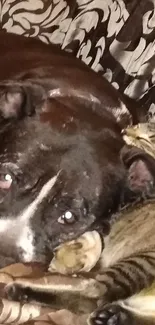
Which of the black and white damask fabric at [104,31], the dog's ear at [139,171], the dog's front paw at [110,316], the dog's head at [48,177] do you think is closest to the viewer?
the dog's front paw at [110,316]

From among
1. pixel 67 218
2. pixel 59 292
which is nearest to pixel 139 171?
pixel 67 218

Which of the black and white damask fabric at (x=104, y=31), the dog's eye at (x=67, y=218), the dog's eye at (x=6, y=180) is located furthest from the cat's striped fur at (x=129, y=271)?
the black and white damask fabric at (x=104, y=31)

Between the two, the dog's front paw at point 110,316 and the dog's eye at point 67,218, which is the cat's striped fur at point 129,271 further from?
the dog's eye at point 67,218

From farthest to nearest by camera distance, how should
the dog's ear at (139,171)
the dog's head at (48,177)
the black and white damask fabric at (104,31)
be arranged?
the black and white damask fabric at (104,31), the dog's ear at (139,171), the dog's head at (48,177)

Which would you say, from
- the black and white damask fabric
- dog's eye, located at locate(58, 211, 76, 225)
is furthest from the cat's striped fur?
the black and white damask fabric

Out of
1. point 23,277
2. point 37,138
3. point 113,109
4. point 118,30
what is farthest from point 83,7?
point 23,277

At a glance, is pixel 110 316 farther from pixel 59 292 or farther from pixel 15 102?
pixel 15 102
